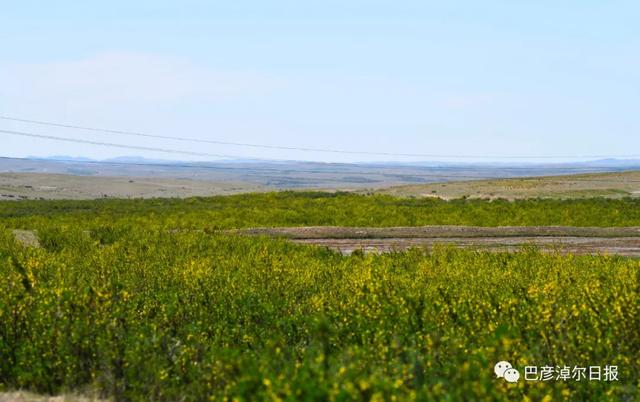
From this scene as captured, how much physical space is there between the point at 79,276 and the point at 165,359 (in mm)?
6643

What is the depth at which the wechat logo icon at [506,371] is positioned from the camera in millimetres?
7496

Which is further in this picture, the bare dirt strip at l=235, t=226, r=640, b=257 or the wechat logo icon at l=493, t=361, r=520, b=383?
the bare dirt strip at l=235, t=226, r=640, b=257

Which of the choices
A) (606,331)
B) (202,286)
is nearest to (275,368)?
(606,331)

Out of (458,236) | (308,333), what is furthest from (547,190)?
(308,333)

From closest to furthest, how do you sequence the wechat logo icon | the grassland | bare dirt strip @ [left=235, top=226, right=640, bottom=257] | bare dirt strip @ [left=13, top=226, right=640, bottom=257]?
1. the wechat logo icon
2. bare dirt strip @ [left=13, top=226, right=640, bottom=257]
3. bare dirt strip @ [left=235, top=226, right=640, bottom=257]
4. the grassland

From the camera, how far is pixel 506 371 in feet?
24.9

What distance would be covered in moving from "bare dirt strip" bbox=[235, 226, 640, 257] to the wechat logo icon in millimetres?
21093

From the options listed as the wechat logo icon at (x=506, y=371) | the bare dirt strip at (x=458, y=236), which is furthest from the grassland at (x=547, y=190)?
the wechat logo icon at (x=506, y=371)

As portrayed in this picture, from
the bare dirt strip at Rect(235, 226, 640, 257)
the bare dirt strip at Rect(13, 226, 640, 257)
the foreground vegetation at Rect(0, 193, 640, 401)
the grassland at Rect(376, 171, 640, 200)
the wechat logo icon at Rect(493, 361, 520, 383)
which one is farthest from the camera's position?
the grassland at Rect(376, 171, 640, 200)

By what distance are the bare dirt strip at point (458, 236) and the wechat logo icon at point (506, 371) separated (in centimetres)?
2109

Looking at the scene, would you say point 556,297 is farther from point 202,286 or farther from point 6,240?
point 6,240

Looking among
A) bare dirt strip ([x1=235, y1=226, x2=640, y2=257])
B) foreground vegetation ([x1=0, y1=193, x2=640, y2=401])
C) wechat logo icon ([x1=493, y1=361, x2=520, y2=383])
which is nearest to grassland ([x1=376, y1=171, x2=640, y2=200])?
bare dirt strip ([x1=235, y1=226, x2=640, y2=257])

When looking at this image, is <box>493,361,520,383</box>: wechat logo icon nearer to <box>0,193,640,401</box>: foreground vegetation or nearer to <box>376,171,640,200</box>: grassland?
<box>0,193,640,401</box>: foreground vegetation

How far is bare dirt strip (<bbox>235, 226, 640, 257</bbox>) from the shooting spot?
29953mm
